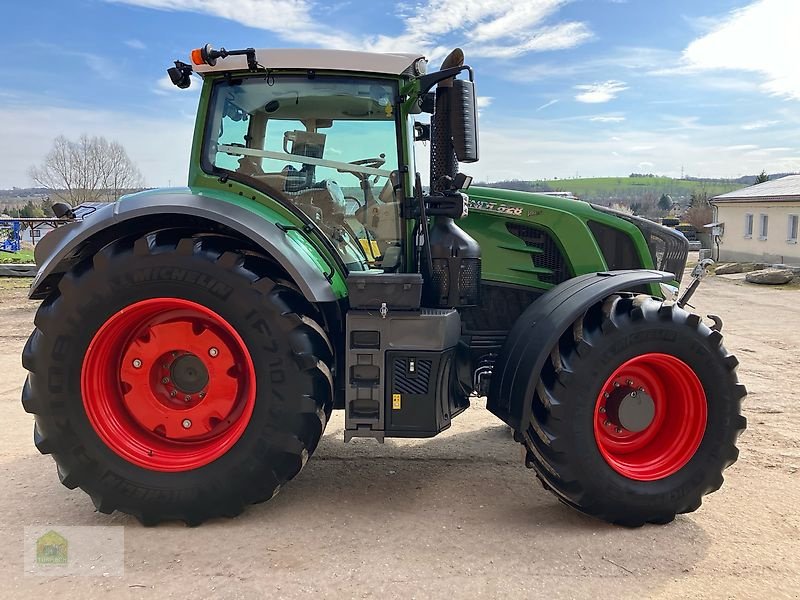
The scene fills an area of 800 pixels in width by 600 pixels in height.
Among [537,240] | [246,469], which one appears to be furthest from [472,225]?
[246,469]

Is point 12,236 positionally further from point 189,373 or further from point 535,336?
point 535,336

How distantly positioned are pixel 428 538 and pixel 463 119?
2242 millimetres

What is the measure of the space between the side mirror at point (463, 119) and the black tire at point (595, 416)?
116cm

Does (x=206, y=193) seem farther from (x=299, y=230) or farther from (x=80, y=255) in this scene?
(x=80, y=255)

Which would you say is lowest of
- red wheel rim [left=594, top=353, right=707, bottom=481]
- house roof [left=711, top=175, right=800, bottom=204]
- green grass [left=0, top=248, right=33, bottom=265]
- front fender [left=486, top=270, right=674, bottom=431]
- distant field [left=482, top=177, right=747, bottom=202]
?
green grass [left=0, top=248, right=33, bottom=265]

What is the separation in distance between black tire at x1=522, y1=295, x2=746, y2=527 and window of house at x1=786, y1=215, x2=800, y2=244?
24.6m

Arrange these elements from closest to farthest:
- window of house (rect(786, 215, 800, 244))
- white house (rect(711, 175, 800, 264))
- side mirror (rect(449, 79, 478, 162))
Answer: side mirror (rect(449, 79, 478, 162))
window of house (rect(786, 215, 800, 244))
white house (rect(711, 175, 800, 264))

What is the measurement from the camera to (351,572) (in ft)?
10.0

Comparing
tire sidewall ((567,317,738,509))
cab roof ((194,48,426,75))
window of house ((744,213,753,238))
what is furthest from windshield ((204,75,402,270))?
window of house ((744,213,753,238))

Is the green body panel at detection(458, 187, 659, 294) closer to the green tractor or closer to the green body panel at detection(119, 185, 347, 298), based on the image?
the green tractor

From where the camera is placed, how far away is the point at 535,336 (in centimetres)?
361

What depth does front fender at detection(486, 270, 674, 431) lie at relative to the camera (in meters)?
3.52

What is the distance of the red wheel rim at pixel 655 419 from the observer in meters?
3.67

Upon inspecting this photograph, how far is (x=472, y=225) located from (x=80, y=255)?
8.23ft
